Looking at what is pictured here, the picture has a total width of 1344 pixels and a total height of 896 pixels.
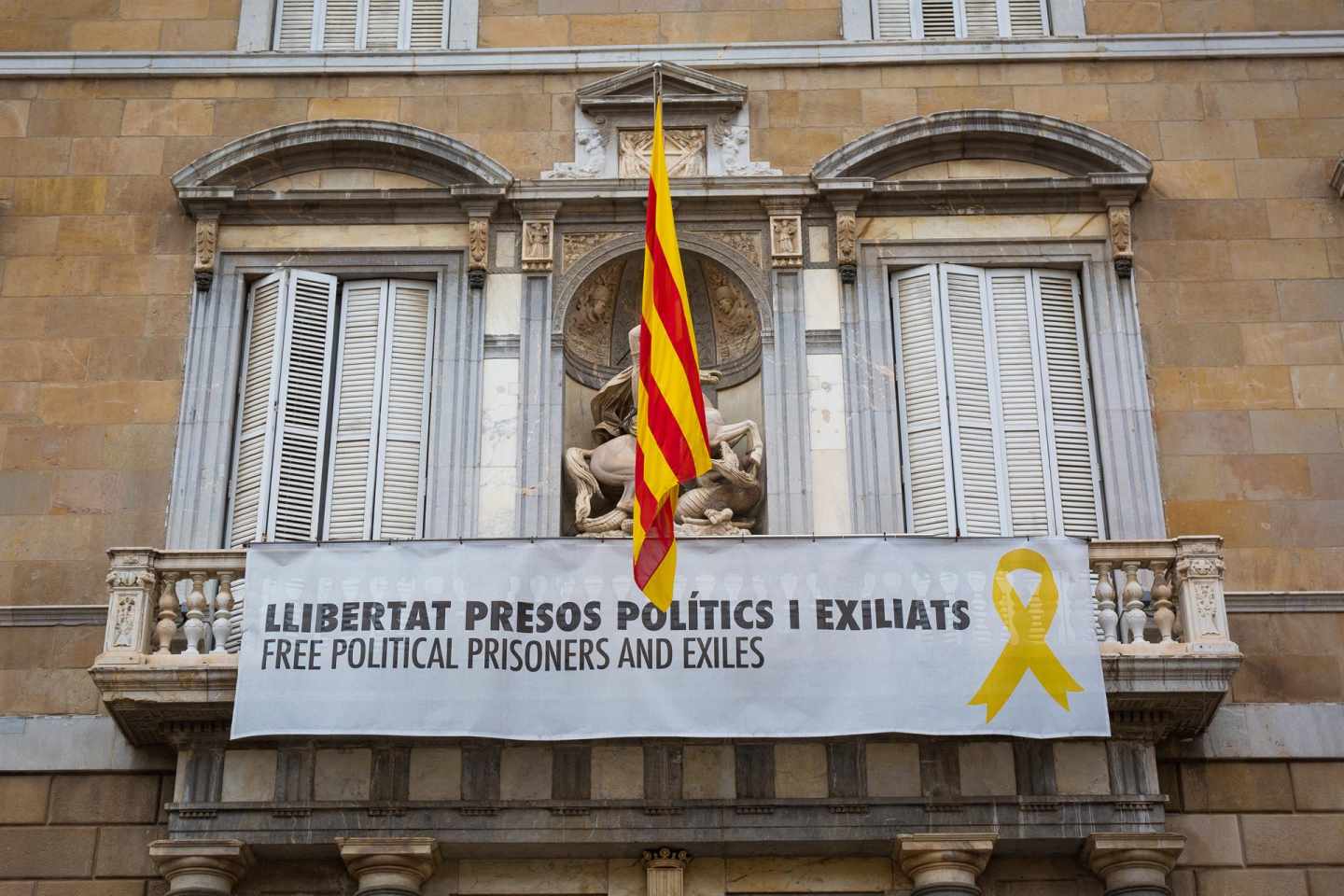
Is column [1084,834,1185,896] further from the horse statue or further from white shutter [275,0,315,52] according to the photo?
white shutter [275,0,315,52]

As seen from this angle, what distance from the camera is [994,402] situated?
19.8 metres

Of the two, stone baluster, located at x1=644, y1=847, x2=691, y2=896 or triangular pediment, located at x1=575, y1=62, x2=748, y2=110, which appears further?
triangular pediment, located at x1=575, y1=62, x2=748, y2=110

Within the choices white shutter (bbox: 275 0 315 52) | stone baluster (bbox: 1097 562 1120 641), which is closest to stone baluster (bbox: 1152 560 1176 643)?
stone baluster (bbox: 1097 562 1120 641)

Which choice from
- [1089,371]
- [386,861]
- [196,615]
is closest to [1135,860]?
[1089,371]

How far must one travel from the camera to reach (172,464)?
A: 63.7 ft

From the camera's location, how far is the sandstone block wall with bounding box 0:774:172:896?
17.6m

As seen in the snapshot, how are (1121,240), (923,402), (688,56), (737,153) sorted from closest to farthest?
(923,402)
(1121,240)
(737,153)
(688,56)

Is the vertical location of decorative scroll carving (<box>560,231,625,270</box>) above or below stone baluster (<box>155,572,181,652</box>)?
above

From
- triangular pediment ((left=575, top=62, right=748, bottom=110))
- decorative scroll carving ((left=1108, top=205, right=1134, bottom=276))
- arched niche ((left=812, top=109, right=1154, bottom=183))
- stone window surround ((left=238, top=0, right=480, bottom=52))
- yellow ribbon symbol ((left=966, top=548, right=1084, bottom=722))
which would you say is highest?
stone window surround ((left=238, top=0, right=480, bottom=52))

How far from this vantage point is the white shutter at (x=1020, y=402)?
1939 centimetres

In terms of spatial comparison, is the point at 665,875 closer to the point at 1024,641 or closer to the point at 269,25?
the point at 1024,641

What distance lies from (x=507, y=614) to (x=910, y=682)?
3.34 meters

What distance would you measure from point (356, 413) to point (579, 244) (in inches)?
107

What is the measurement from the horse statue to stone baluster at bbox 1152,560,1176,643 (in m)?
3.63
